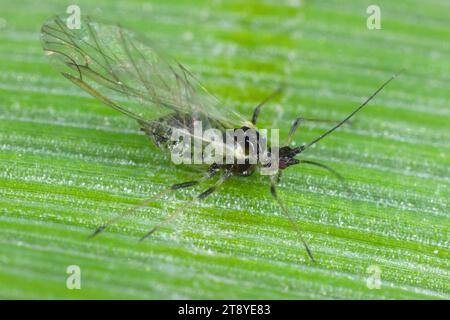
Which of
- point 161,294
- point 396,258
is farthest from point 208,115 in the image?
point 396,258

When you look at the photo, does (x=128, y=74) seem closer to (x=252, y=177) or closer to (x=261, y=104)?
(x=261, y=104)

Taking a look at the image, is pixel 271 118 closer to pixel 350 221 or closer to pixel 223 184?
pixel 223 184

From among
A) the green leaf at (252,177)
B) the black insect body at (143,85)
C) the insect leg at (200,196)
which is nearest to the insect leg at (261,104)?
the green leaf at (252,177)

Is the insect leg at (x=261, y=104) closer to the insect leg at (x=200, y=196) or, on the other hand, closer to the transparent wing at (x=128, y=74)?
the transparent wing at (x=128, y=74)

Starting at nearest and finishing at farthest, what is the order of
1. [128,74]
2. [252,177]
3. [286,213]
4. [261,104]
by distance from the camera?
[286,213] < [128,74] < [252,177] < [261,104]

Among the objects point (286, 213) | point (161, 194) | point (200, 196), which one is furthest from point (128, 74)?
point (286, 213)

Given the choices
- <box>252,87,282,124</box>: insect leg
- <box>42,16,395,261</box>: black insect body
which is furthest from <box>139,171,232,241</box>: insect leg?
<box>252,87,282,124</box>: insect leg
